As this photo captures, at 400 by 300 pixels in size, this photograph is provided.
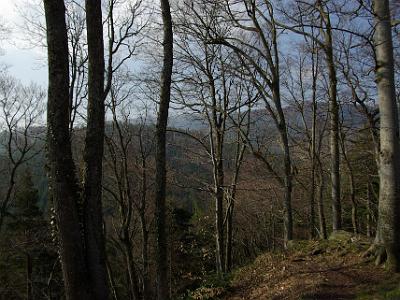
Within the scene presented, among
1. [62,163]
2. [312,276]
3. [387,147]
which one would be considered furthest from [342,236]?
[62,163]

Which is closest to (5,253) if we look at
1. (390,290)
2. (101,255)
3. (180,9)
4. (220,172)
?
(220,172)

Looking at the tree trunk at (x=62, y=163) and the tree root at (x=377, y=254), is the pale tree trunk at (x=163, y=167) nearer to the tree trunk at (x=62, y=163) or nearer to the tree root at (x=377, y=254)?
the tree trunk at (x=62, y=163)

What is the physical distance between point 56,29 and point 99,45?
76cm

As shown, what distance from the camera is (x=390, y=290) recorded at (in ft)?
17.1

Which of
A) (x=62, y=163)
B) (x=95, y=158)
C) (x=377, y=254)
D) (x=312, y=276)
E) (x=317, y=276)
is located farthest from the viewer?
(x=312, y=276)

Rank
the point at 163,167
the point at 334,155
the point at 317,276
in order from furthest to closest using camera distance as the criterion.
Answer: the point at 334,155 → the point at 163,167 → the point at 317,276

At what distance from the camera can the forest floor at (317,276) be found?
18.7 ft

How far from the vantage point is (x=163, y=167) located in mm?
7668

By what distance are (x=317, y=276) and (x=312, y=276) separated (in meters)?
0.12

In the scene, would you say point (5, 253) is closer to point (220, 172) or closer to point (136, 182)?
point (136, 182)

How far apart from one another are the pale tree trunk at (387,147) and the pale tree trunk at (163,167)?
12.3ft

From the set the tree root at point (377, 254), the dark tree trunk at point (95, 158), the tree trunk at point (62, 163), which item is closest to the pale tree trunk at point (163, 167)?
the dark tree trunk at point (95, 158)

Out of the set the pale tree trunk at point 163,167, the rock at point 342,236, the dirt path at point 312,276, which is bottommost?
the dirt path at point 312,276

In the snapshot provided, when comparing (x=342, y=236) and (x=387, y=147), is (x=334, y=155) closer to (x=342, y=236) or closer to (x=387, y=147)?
(x=342, y=236)
